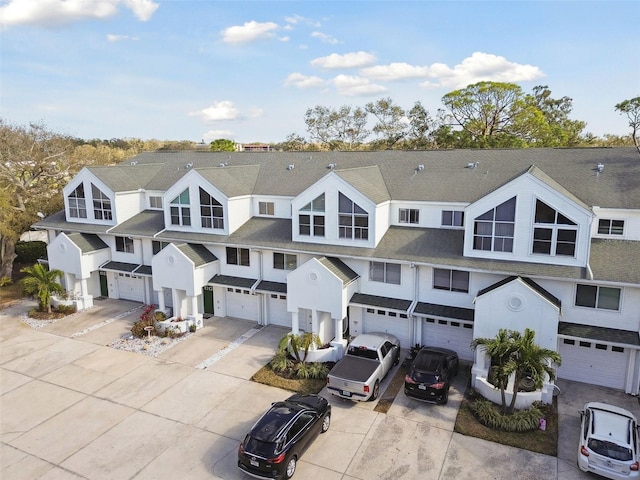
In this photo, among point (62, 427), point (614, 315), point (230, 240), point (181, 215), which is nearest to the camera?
point (62, 427)

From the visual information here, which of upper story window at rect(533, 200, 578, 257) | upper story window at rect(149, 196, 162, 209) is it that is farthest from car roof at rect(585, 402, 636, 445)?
upper story window at rect(149, 196, 162, 209)

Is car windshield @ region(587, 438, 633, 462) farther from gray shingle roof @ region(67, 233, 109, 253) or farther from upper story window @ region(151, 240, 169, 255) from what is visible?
gray shingle roof @ region(67, 233, 109, 253)

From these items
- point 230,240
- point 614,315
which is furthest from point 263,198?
point 614,315

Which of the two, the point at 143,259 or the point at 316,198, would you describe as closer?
the point at 316,198

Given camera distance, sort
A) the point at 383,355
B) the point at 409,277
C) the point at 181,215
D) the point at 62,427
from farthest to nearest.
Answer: the point at 181,215 < the point at 409,277 < the point at 383,355 < the point at 62,427

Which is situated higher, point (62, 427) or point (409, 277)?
point (409, 277)

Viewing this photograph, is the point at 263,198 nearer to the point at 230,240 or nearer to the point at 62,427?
the point at 230,240
